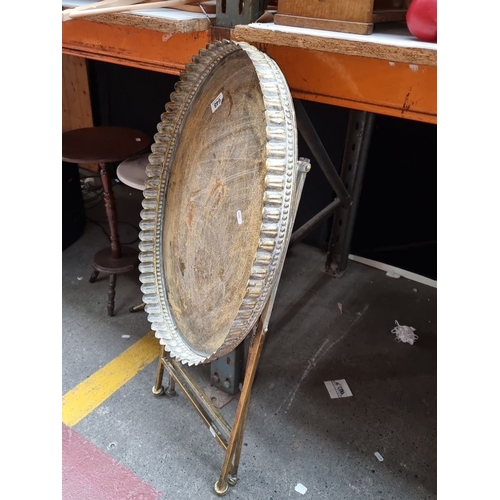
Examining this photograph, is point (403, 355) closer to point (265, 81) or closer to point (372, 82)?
point (372, 82)

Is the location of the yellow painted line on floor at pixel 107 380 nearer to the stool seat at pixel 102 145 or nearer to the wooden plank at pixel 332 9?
the stool seat at pixel 102 145

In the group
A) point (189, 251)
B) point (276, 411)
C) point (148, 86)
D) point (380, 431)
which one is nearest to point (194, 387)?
point (276, 411)

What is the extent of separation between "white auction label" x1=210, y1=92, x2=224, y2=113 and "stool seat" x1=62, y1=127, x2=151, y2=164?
71 centimetres

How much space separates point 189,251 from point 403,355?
1.15 m

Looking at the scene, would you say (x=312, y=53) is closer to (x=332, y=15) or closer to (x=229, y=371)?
(x=332, y=15)

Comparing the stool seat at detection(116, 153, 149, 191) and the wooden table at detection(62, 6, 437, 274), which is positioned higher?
the wooden table at detection(62, 6, 437, 274)

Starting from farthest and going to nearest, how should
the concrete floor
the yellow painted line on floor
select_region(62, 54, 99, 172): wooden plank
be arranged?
select_region(62, 54, 99, 172): wooden plank
the yellow painted line on floor
the concrete floor

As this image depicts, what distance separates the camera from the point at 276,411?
164 centimetres

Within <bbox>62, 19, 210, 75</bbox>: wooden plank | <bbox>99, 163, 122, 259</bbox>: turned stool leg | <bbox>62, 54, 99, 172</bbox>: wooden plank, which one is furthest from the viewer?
<bbox>62, 54, 99, 172</bbox>: wooden plank

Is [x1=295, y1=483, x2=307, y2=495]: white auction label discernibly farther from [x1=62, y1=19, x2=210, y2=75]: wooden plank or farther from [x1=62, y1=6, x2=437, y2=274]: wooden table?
[x1=62, y1=19, x2=210, y2=75]: wooden plank

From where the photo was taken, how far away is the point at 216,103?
1193 millimetres

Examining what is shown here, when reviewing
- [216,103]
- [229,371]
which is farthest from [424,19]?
[229,371]

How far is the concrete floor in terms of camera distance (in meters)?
1.42

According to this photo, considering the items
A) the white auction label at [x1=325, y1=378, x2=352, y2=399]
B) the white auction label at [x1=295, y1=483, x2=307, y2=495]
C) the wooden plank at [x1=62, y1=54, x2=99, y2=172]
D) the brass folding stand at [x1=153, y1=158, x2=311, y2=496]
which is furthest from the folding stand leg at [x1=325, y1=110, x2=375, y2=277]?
the wooden plank at [x1=62, y1=54, x2=99, y2=172]
